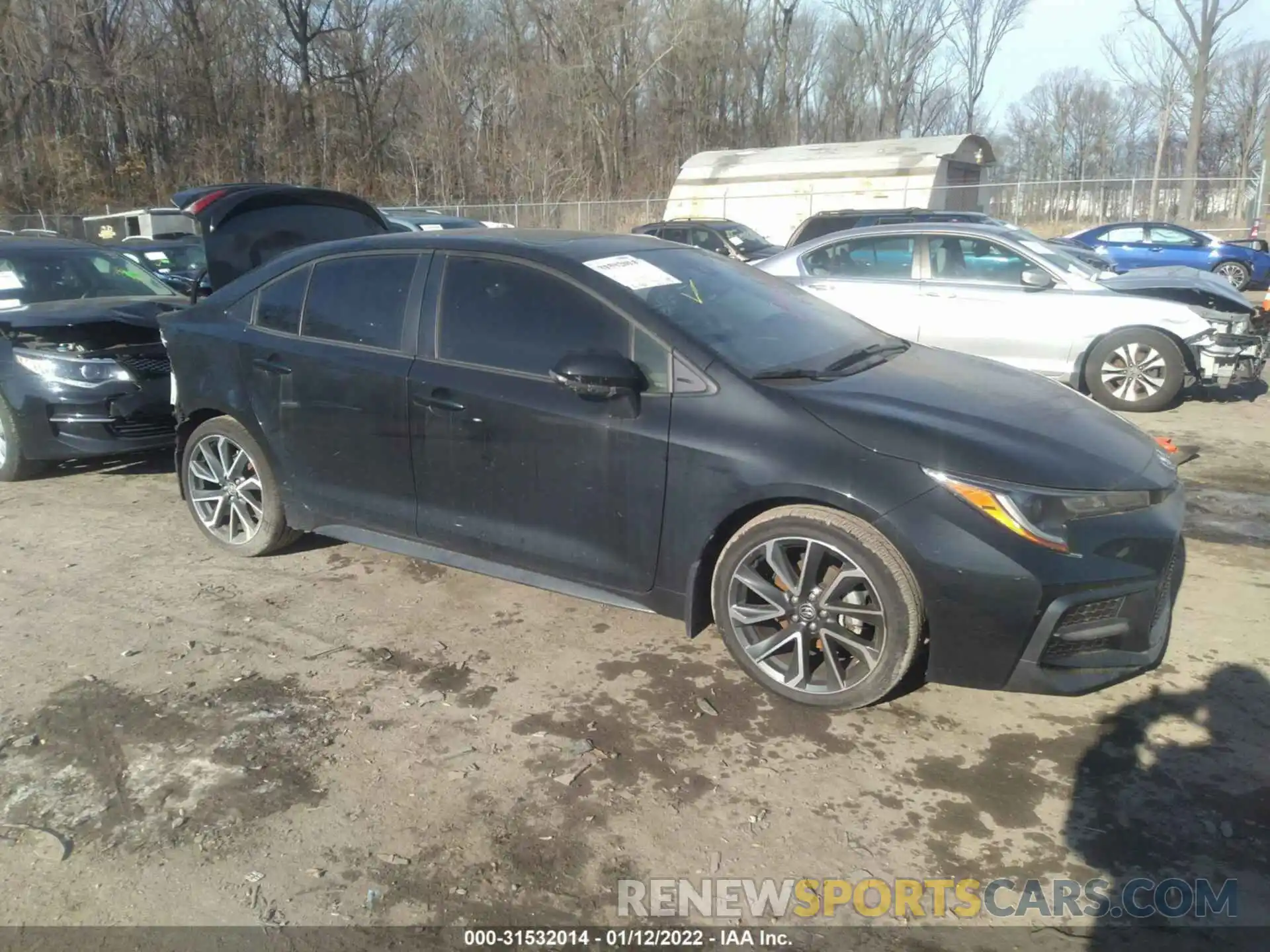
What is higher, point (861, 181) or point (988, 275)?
point (861, 181)

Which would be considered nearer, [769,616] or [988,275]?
[769,616]

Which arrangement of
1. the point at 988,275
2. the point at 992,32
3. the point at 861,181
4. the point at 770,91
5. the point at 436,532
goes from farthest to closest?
the point at 992,32, the point at 770,91, the point at 861,181, the point at 988,275, the point at 436,532

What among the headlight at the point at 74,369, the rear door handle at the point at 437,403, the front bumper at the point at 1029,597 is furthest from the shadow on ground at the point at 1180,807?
the headlight at the point at 74,369

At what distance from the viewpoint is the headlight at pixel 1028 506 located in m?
3.22

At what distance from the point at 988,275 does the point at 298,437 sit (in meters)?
6.39

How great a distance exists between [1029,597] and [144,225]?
1979cm

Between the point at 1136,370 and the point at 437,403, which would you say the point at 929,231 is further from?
the point at 437,403

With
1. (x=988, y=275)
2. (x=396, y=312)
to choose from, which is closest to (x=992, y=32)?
(x=988, y=275)

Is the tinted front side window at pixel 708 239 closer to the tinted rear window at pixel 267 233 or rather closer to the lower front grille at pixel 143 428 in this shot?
the tinted rear window at pixel 267 233

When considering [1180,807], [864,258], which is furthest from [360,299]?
[864,258]

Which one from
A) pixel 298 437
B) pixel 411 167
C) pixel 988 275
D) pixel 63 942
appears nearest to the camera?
pixel 63 942

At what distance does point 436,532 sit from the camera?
4359 millimetres

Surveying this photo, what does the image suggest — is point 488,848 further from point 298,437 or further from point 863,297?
point 863,297

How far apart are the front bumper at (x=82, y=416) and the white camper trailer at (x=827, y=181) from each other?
22644 millimetres
